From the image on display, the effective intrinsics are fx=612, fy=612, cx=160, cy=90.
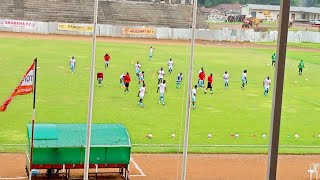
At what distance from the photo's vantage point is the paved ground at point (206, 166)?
8.34 metres

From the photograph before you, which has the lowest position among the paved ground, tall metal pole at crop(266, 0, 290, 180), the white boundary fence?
the paved ground

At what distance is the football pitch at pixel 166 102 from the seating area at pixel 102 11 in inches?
143

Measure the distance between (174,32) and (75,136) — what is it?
2086cm

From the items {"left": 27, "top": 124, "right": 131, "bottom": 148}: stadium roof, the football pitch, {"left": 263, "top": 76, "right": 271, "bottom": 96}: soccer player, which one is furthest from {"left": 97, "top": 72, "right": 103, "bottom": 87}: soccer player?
{"left": 27, "top": 124, "right": 131, "bottom": 148}: stadium roof

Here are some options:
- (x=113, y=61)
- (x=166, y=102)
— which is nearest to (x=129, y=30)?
(x=113, y=61)

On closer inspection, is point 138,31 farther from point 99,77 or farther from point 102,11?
point 99,77

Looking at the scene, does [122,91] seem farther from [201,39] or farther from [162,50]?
[201,39]

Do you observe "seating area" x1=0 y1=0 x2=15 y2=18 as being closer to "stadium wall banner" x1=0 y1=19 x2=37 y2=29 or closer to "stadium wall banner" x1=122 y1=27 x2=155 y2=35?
"stadium wall banner" x1=0 y1=19 x2=37 y2=29

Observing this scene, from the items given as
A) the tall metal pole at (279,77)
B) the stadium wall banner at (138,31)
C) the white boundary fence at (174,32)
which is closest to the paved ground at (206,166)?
the tall metal pole at (279,77)

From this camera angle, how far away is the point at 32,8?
2645 cm

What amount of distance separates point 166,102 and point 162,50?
33.9 ft

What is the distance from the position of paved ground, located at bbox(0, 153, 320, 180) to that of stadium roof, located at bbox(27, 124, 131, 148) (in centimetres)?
83

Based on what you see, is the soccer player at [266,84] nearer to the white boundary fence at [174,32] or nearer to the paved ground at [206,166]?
the paved ground at [206,166]

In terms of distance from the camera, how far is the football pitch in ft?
34.6
